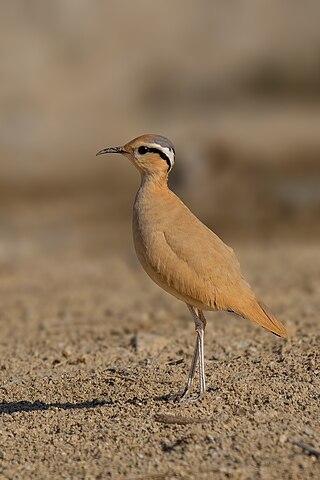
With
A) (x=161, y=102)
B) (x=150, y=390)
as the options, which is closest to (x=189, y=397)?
(x=150, y=390)

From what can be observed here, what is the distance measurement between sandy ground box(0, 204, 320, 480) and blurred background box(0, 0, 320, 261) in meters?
10.9

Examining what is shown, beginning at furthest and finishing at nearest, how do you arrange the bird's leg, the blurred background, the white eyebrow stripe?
the blurred background → the white eyebrow stripe → the bird's leg

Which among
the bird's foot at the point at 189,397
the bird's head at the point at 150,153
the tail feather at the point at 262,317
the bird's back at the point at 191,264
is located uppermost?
the bird's head at the point at 150,153

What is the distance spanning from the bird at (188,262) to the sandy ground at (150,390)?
1.32 ft

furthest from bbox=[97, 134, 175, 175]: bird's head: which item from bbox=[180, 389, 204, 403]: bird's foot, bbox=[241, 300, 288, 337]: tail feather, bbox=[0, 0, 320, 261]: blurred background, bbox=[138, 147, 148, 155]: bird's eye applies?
bbox=[0, 0, 320, 261]: blurred background

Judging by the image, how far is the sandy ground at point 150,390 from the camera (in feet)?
16.5

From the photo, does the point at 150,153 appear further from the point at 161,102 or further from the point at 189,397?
the point at 161,102

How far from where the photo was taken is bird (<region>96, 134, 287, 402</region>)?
19.1 ft

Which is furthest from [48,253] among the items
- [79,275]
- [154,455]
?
[154,455]

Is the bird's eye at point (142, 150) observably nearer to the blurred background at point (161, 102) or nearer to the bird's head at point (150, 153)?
the bird's head at point (150, 153)

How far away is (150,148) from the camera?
6238 millimetres

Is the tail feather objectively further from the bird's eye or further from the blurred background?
the blurred background

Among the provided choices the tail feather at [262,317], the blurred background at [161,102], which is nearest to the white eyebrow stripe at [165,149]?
the tail feather at [262,317]

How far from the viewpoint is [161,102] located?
39031 mm
